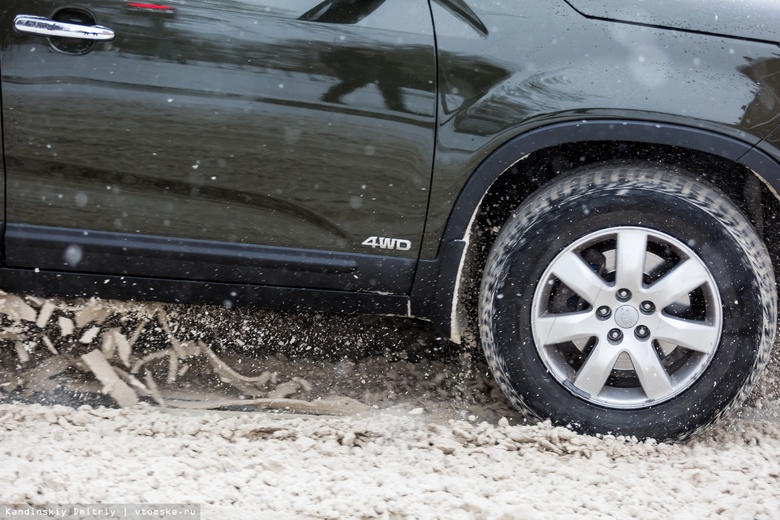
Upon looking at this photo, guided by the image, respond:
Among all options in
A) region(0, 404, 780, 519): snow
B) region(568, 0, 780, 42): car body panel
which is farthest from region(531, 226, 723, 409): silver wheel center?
region(568, 0, 780, 42): car body panel

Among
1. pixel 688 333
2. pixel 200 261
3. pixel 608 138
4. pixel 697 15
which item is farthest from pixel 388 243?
pixel 697 15

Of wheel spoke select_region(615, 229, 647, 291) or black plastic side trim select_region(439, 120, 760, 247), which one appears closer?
black plastic side trim select_region(439, 120, 760, 247)

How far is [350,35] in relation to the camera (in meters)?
2.43

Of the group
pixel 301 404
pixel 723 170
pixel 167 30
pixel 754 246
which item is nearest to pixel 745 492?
pixel 754 246

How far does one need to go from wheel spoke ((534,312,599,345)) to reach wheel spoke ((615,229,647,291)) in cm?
15

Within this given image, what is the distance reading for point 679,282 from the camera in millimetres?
2619

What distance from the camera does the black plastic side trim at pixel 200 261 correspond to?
2.58 meters

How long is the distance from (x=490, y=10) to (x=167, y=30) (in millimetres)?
942

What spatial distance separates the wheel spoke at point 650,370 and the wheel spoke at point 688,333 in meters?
0.06

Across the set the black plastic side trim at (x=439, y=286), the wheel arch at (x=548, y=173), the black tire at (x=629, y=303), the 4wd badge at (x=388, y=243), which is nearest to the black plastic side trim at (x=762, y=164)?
the wheel arch at (x=548, y=173)

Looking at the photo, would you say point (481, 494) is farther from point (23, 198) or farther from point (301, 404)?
point (23, 198)

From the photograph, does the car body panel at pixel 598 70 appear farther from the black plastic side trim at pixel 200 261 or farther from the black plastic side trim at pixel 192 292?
the black plastic side trim at pixel 192 292

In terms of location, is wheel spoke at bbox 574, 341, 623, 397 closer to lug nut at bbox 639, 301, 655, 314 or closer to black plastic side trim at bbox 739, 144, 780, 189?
lug nut at bbox 639, 301, 655, 314

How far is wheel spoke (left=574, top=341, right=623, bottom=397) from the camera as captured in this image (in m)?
2.66
